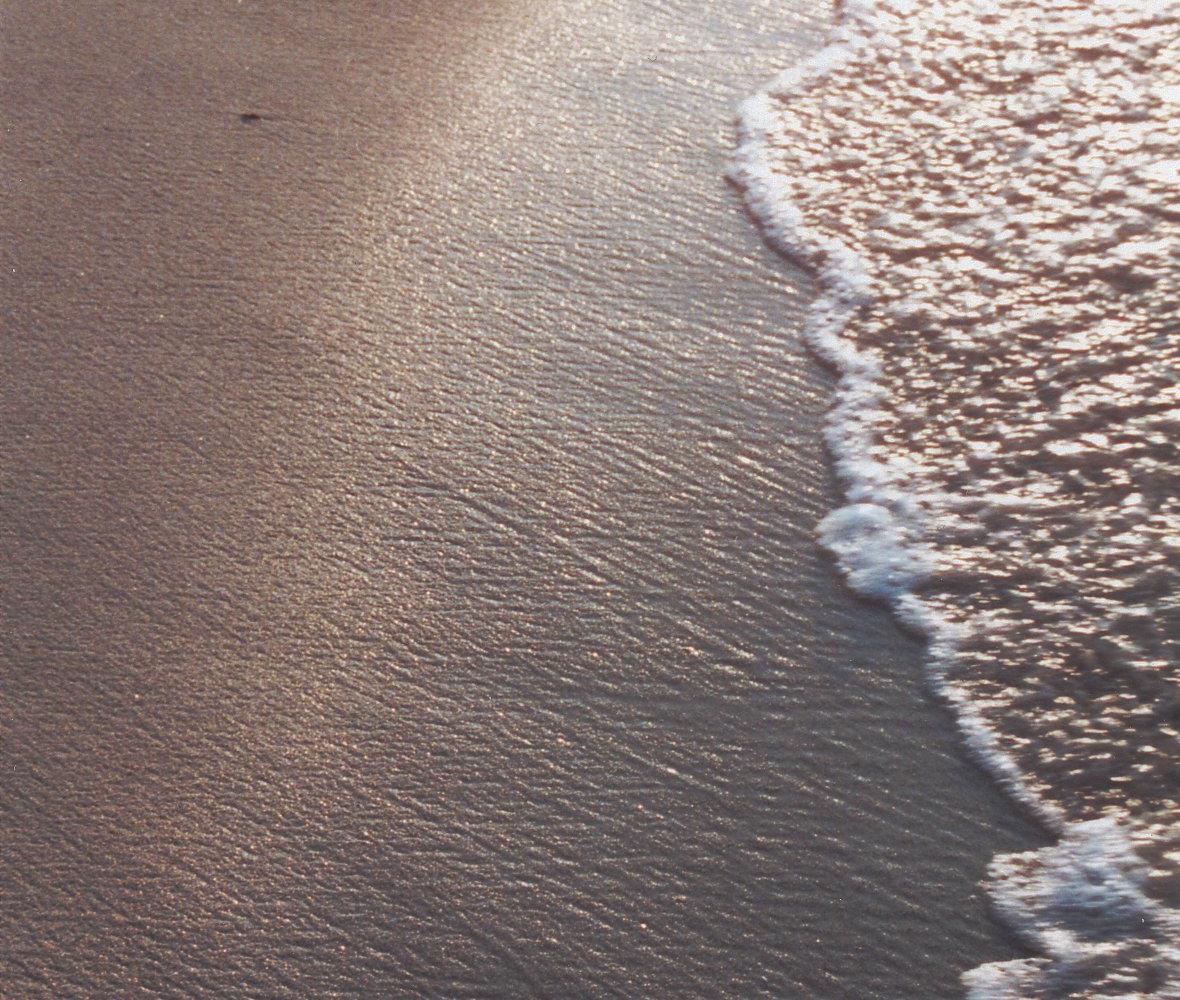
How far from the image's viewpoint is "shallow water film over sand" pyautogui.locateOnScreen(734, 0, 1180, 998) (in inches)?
62.9

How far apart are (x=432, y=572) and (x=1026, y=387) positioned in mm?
950

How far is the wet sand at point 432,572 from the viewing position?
1.51 m

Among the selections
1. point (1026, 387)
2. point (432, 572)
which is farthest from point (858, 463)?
point (432, 572)

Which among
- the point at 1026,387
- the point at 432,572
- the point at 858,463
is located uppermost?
the point at 1026,387

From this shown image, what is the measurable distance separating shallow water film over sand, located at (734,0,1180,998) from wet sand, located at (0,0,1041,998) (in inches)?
3.1

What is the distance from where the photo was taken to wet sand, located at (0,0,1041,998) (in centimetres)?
151

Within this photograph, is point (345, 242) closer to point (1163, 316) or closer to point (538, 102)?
point (538, 102)

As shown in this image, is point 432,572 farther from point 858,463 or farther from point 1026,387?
point 1026,387

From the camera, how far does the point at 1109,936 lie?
1486 mm

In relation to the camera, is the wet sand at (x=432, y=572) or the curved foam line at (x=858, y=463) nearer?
the wet sand at (x=432, y=572)

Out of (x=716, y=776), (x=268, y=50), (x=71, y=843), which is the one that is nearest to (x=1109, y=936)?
(x=716, y=776)

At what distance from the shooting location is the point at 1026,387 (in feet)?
7.15

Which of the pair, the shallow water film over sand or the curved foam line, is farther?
the curved foam line

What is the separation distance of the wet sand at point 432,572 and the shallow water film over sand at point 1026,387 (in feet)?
0.26
